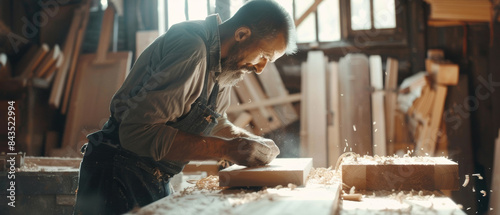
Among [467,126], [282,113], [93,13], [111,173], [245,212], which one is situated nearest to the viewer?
[245,212]

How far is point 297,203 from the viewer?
1.47 metres

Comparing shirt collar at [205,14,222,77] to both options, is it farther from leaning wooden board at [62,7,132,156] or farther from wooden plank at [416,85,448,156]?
leaning wooden board at [62,7,132,156]

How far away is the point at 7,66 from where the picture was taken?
229 inches

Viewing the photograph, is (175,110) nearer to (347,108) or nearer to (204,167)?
(204,167)

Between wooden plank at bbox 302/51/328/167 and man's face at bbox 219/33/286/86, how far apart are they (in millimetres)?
3026

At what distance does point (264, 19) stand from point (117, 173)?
1.01 metres

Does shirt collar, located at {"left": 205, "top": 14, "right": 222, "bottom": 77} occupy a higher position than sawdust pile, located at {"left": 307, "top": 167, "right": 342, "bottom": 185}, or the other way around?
shirt collar, located at {"left": 205, "top": 14, "right": 222, "bottom": 77}

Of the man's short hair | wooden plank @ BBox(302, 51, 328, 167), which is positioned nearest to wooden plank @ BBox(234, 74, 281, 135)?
wooden plank @ BBox(302, 51, 328, 167)

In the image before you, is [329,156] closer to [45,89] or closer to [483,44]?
[483,44]

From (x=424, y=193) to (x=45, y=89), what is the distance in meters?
5.52

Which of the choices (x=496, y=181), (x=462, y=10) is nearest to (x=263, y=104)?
(x=462, y=10)

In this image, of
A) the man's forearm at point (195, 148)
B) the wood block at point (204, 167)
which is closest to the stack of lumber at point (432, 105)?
the wood block at point (204, 167)

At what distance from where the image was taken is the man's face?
2.13m

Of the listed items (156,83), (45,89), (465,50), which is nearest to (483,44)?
(465,50)
